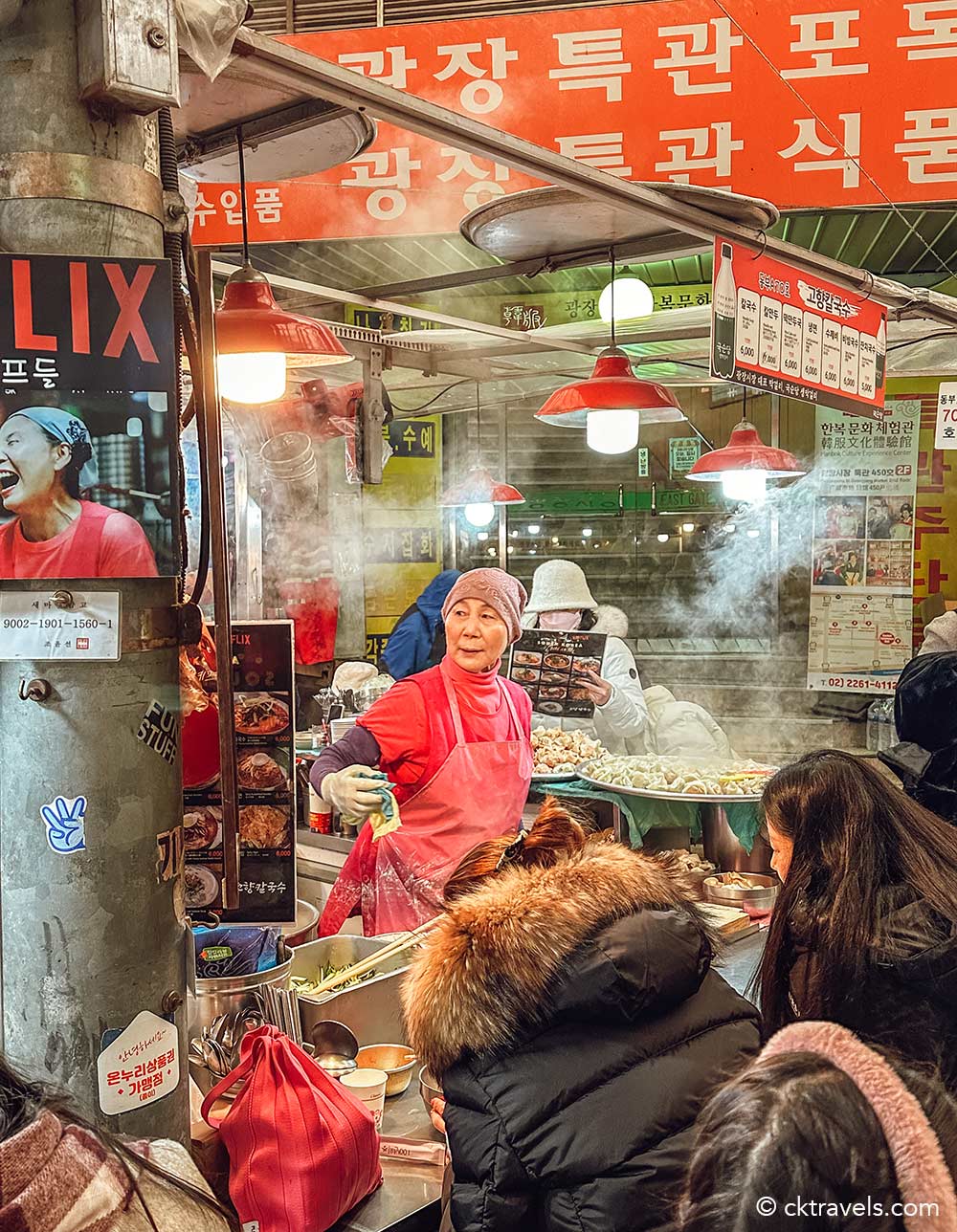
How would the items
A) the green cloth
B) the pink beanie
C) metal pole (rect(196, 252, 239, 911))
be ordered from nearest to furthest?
metal pole (rect(196, 252, 239, 911)), the pink beanie, the green cloth

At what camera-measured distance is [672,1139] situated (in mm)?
1699

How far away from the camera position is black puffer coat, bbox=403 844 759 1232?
1668 mm

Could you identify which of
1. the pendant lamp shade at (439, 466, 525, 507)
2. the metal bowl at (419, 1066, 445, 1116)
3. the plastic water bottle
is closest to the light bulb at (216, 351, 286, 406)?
the metal bowl at (419, 1066, 445, 1116)

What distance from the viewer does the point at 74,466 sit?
5.08 ft

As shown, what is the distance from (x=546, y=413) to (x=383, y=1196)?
297 centimetres

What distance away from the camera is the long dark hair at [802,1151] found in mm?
1002

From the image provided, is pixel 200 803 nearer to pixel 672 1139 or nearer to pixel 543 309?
pixel 672 1139

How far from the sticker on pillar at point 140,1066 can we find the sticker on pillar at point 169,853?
0.21 m

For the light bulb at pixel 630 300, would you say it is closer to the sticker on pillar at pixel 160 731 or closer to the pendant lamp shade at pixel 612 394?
the pendant lamp shade at pixel 612 394

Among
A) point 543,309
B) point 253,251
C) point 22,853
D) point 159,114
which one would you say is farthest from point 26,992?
point 543,309

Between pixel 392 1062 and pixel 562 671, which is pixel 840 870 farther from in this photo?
pixel 562 671

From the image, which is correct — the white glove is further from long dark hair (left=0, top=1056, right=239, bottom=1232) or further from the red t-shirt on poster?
long dark hair (left=0, top=1056, right=239, bottom=1232)

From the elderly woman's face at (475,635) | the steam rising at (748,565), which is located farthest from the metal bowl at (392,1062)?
the steam rising at (748,565)

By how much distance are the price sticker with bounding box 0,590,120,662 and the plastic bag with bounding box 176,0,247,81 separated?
88 cm
